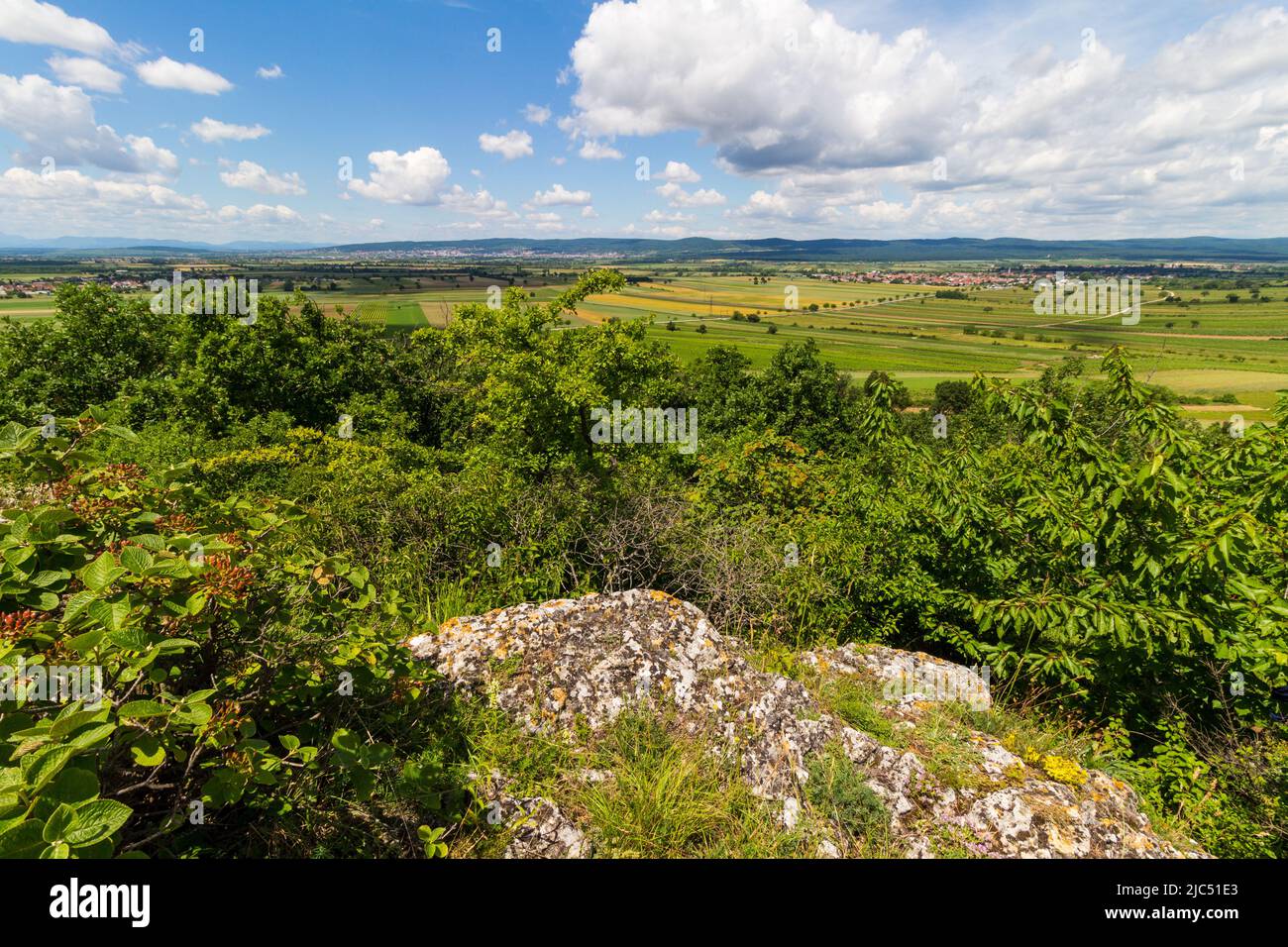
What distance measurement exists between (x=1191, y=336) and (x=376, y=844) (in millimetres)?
132542

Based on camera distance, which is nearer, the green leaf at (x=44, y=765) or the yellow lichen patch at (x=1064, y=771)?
the green leaf at (x=44, y=765)

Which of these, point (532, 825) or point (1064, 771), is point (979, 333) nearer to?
point (1064, 771)

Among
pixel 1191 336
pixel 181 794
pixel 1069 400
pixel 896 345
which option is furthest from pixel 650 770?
pixel 1191 336

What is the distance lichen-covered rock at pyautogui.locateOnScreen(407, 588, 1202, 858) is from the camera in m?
4.13

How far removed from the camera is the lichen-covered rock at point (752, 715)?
4133 mm

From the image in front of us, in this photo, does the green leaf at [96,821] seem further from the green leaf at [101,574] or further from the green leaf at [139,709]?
the green leaf at [101,574]

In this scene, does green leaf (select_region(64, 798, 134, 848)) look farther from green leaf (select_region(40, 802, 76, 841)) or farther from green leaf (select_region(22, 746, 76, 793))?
green leaf (select_region(22, 746, 76, 793))

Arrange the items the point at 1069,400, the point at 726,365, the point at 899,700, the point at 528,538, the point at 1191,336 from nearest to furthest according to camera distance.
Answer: the point at 899,700 < the point at 1069,400 < the point at 528,538 < the point at 726,365 < the point at 1191,336

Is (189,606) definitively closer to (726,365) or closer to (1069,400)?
(1069,400)

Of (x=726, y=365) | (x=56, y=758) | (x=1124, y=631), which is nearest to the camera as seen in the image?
(x=56, y=758)

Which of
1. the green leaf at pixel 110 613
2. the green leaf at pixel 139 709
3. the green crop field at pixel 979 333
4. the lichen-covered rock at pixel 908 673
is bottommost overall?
the lichen-covered rock at pixel 908 673

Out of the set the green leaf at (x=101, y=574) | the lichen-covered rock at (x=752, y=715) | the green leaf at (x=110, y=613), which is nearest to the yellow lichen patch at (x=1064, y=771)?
the lichen-covered rock at (x=752, y=715)

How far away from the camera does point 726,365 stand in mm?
42969

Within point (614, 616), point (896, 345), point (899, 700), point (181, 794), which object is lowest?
point (899, 700)
